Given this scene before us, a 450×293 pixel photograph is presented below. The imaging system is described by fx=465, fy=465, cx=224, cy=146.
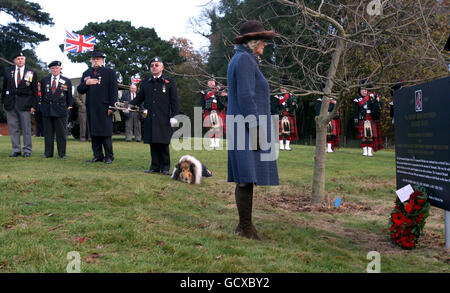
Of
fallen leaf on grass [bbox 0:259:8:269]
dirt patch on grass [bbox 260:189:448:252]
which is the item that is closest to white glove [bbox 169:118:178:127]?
dirt patch on grass [bbox 260:189:448:252]

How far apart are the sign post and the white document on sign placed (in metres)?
0.15

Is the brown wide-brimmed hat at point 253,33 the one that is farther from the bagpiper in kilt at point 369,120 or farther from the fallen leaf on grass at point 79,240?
the bagpiper in kilt at point 369,120

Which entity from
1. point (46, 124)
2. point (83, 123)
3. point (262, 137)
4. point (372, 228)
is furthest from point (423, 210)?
point (83, 123)

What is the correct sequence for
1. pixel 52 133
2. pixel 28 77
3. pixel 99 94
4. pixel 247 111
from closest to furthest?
1. pixel 247 111
2. pixel 99 94
3. pixel 28 77
4. pixel 52 133

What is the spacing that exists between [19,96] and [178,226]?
7131 mm

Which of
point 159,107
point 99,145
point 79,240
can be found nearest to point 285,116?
point 99,145

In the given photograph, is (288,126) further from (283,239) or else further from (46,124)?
(283,239)

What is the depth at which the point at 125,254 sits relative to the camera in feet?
14.4

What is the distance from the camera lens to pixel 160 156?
9.77m

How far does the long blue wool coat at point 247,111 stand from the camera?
193 inches

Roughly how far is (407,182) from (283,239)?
1.85 meters

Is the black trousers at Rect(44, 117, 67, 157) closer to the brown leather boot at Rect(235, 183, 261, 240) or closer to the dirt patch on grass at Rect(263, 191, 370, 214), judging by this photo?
the dirt patch on grass at Rect(263, 191, 370, 214)

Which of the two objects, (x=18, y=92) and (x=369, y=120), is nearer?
(x=18, y=92)

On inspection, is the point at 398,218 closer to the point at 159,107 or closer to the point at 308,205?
the point at 308,205
